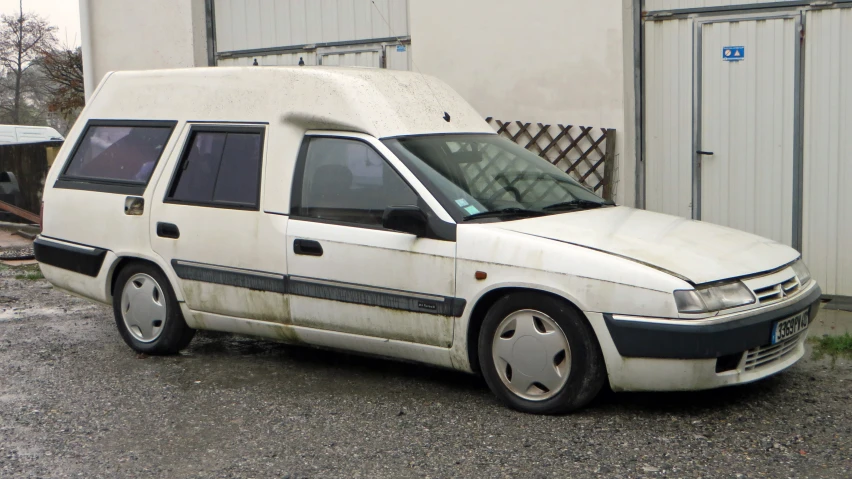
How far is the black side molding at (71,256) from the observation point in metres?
6.72

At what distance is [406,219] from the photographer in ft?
17.1

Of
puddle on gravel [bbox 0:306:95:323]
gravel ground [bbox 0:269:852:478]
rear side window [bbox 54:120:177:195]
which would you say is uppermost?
rear side window [bbox 54:120:177:195]

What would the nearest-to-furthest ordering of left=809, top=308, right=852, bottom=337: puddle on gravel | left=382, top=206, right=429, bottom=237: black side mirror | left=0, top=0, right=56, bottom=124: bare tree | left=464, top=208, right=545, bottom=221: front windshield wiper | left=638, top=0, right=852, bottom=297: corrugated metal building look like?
left=382, top=206, right=429, bottom=237: black side mirror
left=464, top=208, right=545, bottom=221: front windshield wiper
left=809, top=308, right=852, bottom=337: puddle on gravel
left=638, top=0, right=852, bottom=297: corrugated metal building
left=0, top=0, right=56, bottom=124: bare tree

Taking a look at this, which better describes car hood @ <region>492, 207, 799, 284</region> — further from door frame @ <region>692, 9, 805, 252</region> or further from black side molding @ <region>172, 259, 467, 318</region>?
door frame @ <region>692, 9, 805, 252</region>

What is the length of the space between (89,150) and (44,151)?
11028mm

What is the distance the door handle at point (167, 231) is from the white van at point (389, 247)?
14 millimetres

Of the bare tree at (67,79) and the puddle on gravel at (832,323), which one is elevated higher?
the bare tree at (67,79)

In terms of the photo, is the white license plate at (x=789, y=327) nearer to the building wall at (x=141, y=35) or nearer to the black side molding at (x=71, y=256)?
the black side molding at (x=71, y=256)

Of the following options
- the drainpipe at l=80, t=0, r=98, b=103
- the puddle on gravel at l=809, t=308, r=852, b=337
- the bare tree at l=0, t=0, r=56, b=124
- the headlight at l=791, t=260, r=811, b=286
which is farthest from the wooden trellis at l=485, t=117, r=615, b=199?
the bare tree at l=0, t=0, r=56, b=124

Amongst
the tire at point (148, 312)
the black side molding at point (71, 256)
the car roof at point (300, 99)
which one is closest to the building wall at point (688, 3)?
the car roof at point (300, 99)

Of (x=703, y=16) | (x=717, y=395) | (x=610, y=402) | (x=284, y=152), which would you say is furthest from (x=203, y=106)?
(x=703, y=16)

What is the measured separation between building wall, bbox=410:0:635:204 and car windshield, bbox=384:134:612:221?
8.66 ft

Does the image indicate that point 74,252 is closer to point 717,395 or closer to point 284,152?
point 284,152

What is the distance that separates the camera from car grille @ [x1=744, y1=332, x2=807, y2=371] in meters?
4.88
